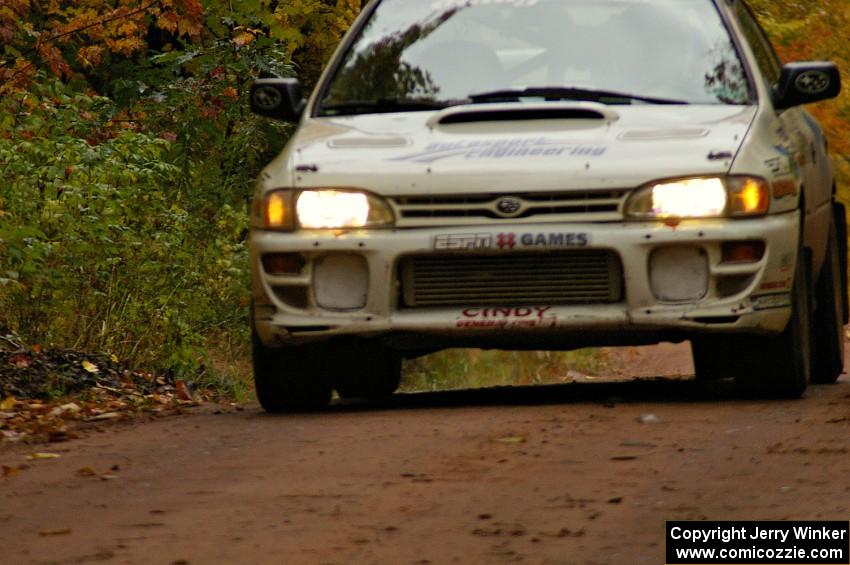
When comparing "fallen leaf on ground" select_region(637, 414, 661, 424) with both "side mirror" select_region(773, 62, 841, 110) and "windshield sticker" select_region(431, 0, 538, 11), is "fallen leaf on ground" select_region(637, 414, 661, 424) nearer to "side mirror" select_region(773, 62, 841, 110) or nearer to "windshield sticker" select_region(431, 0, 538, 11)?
"side mirror" select_region(773, 62, 841, 110)

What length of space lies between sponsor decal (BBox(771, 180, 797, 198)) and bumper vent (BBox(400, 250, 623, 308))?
69cm

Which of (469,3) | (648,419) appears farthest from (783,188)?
(469,3)

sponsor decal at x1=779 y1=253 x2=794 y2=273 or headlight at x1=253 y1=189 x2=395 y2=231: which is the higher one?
headlight at x1=253 y1=189 x2=395 y2=231

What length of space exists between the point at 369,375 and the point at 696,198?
88.8 inches

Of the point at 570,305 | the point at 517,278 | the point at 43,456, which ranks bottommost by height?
the point at 43,456

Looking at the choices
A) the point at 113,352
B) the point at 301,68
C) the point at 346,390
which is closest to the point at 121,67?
the point at 301,68

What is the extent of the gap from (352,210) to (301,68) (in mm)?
12143

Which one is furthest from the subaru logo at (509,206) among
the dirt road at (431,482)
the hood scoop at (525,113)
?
the dirt road at (431,482)

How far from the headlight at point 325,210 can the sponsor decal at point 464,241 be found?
21cm

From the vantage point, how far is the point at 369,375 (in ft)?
31.6

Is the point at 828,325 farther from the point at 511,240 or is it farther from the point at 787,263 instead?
the point at 511,240

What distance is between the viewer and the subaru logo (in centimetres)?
797

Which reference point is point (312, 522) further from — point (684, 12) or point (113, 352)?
point (113, 352)

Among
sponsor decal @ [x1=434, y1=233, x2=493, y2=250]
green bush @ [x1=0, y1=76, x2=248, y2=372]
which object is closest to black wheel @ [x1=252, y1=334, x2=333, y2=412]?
sponsor decal @ [x1=434, y1=233, x2=493, y2=250]
